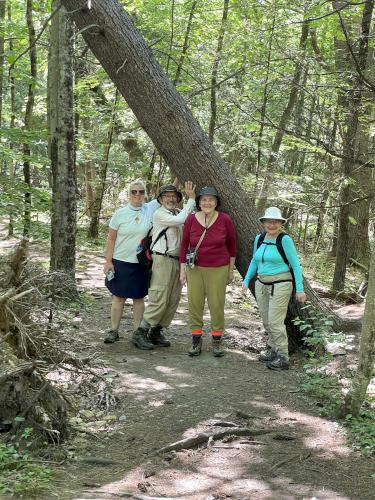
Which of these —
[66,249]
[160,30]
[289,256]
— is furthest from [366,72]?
[160,30]

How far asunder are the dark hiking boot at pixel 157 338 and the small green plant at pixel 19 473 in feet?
11.1

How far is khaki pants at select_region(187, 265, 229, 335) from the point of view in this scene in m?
6.78

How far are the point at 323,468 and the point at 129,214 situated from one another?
417 centimetres

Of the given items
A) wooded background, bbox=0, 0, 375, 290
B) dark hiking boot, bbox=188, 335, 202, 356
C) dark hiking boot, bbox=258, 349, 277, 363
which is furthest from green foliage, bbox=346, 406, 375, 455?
wooded background, bbox=0, 0, 375, 290

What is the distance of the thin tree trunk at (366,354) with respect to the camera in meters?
4.66

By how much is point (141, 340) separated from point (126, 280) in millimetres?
836

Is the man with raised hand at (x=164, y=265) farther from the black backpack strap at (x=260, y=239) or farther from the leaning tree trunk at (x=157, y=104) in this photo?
the black backpack strap at (x=260, y=239)

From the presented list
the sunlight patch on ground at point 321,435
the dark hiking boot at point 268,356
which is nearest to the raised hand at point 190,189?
the dark hiking boot at point 268,356

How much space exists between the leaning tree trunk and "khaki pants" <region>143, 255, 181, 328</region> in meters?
0.95

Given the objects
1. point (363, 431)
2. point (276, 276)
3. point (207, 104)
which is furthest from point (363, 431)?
point (207, 104)

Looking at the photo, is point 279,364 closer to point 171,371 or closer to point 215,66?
point 171,371

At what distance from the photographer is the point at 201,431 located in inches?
184

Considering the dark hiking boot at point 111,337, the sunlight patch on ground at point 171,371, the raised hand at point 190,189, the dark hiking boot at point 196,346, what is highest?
the raised hand at point 190,189

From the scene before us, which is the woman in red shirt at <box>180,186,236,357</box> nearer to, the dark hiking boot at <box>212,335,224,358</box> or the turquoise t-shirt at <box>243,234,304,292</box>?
the dark hiking boot at <box>212,335,224,358</box>
